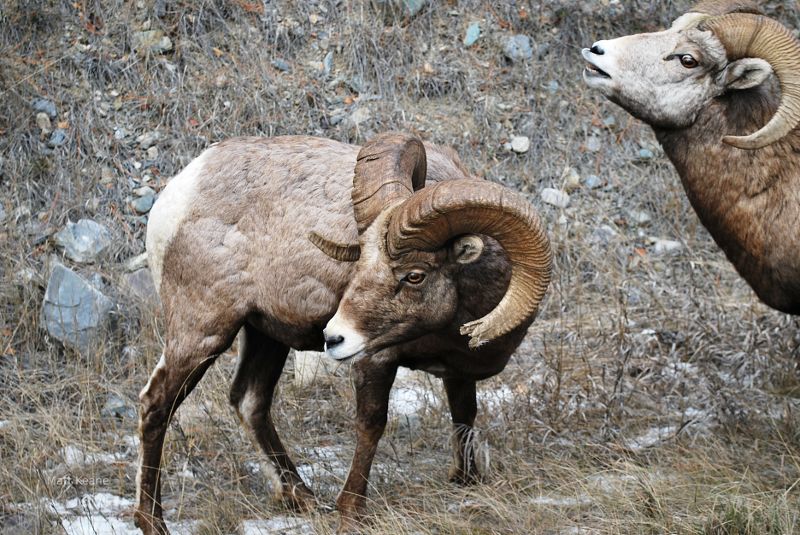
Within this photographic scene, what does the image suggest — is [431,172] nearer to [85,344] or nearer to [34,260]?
[85,344]

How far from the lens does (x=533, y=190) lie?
30.2ft

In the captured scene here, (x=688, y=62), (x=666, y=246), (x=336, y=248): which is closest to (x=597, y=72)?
(x=688, y=62)

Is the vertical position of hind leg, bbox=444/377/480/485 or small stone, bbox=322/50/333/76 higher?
small stone, bbox=322/50/333/76

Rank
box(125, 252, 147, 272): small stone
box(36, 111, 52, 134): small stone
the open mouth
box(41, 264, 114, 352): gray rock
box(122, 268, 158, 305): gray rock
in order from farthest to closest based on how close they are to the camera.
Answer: box(36, 111, 52, 134): small stone < box(125, 252, 147, 272): small stone < box(122, 268, 158, 305): gray rock < box(41, 264, 114, 352): gray rock < the open mouth

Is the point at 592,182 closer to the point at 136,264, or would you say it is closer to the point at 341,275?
the point at 136,264

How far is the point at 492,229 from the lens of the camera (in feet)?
14.8

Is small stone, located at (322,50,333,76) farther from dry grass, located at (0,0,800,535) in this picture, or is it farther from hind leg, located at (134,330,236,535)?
hind leg, located at (134,330,236,535)

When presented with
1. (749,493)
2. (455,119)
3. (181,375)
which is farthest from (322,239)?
(455,119)

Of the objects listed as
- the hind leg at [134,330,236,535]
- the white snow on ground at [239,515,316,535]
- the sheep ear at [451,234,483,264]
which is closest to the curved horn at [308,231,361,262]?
the sheep ear at [451,234,483,264]

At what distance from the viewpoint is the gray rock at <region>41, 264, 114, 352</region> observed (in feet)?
24.7

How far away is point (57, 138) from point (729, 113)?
6280mm

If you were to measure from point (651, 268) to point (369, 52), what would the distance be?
3.43m

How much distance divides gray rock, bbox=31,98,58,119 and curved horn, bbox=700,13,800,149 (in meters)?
6.31

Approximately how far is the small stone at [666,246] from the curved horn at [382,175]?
442cm
